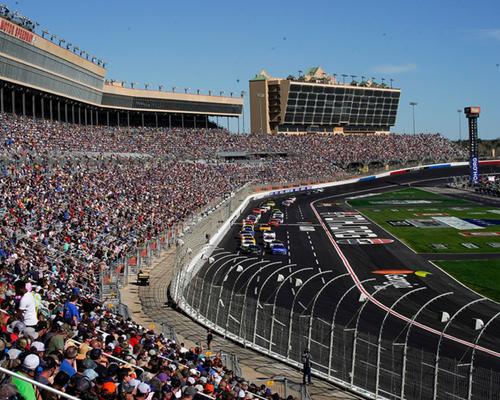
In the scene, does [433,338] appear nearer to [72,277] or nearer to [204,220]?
[72,277]

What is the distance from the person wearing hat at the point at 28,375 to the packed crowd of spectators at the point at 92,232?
2cm

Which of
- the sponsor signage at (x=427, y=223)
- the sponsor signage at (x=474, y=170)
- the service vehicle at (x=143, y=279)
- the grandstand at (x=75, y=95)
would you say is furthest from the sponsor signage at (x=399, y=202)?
the service vehicle at (x=143, y=279)

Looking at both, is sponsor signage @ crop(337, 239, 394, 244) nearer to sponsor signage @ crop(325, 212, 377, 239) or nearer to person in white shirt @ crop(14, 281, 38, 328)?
sponsor signage @ crop(325, 212, 377, 239)

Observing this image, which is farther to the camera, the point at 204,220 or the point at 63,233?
the point at 204,220

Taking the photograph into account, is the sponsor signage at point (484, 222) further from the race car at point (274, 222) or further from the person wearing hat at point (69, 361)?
the person wearing hat at point (69, 361)

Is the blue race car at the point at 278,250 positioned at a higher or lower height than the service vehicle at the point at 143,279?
lower

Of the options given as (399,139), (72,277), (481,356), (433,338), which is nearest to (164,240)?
(72,277)

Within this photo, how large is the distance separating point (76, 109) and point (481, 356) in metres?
79.3

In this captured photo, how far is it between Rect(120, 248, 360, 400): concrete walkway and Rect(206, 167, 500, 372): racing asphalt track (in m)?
2.62

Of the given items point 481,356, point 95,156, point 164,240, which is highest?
point 95,156

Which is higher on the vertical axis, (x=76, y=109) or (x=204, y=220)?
(x=76, y=109)

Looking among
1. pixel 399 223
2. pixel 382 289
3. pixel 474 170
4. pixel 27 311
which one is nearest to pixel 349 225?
pixel 399 223

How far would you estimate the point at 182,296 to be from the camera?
2944 centimetres

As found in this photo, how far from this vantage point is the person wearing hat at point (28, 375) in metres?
7.84
